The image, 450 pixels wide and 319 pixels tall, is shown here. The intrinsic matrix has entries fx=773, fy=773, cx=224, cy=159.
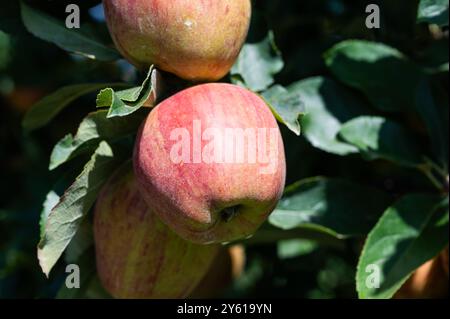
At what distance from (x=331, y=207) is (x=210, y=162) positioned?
16.1 inches

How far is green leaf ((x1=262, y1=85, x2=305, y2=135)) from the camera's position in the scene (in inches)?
39.8

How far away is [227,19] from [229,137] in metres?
0.17

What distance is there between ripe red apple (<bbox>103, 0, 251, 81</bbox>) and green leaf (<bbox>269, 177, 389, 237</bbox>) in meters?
0.30

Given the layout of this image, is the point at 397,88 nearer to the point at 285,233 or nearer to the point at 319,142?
the point at 319,142

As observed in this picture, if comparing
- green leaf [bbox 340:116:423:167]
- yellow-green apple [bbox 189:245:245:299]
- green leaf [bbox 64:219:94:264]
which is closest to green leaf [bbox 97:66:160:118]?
green leaf [bbox 64:219:94:264]

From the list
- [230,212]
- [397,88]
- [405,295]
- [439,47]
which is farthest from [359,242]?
[230,212]

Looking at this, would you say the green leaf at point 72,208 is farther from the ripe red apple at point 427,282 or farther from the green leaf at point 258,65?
the ripe red apple at point 427,282

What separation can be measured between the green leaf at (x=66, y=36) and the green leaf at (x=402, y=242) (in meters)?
0.47

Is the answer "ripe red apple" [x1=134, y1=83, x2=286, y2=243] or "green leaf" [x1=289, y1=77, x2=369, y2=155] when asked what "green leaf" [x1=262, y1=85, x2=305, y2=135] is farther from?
"green leaf" [x1=289, y1=77, x2=369, y2=155]

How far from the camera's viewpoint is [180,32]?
0.97 metres

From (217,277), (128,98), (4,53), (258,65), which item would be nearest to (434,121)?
(258,65)

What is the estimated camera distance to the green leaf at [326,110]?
4.24 feet

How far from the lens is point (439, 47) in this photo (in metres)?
1.43

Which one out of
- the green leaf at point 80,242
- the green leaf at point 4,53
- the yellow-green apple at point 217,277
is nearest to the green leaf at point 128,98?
the green leaf at point 80,242
